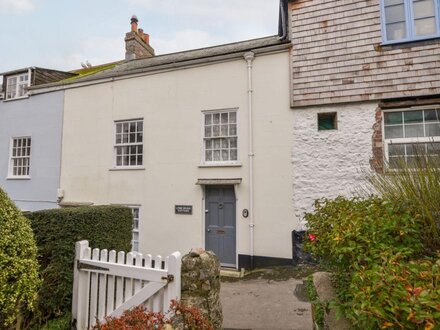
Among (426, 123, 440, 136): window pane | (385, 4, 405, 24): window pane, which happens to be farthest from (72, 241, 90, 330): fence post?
(385, 4, 405, 24): window pane

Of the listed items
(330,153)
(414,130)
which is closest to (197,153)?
(330,153)

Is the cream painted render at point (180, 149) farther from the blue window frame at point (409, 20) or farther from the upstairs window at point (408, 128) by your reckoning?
the blue window frame at point (409, 20)

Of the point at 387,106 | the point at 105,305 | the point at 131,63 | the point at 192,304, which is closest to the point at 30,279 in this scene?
the point at 105,305

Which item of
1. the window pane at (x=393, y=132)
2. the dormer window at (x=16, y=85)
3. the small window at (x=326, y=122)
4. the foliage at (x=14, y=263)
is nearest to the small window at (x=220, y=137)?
the small window at (x=326, y=122)

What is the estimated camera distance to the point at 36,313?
3941 millimetres

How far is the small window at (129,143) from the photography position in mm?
9828

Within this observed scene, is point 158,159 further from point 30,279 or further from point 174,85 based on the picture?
point 30,279

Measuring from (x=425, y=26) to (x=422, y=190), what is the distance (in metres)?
6.56

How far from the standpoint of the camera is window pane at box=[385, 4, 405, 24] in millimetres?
7539

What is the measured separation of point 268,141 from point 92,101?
6.84 meters

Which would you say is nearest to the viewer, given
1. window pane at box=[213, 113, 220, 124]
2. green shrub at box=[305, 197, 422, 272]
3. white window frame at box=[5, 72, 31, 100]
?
green shrub at box=[305, 197, 422, 272]

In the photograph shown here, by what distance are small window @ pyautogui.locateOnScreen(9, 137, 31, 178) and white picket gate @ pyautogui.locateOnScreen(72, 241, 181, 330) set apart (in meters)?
9.74

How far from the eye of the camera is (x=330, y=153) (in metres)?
7.76

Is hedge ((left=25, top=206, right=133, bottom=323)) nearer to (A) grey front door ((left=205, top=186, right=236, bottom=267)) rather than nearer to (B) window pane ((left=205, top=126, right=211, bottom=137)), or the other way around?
(A) grey front door ((left=205, top=186, right=236, bottom=267))
